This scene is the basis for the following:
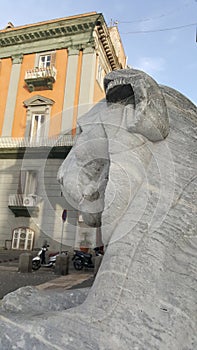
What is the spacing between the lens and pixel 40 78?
1373 cm

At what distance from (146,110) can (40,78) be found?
45.0ft

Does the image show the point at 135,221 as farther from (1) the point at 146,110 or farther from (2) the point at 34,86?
(2) the point at 34,86

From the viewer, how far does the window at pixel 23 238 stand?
1230 cm

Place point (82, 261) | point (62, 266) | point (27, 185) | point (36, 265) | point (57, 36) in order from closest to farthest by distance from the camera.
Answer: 1. point (62, 266)
2. point (36, 265)
3. point (82, 261)
4. point (27, 185)
5. point (57, 36)

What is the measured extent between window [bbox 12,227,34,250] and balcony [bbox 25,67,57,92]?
6.38 m

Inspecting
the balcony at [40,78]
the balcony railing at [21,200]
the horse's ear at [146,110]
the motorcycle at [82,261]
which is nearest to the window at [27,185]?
the balcony railing at [21,200]

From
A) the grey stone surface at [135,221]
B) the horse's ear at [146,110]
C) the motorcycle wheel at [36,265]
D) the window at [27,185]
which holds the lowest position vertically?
the motorcycle wheel at [36,265]

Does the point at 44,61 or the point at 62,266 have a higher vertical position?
the point at 44,61

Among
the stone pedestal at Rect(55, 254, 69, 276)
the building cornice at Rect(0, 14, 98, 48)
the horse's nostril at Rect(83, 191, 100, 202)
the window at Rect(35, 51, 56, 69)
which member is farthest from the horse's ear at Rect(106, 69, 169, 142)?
the window at Rect(35, 51, 56, 69)

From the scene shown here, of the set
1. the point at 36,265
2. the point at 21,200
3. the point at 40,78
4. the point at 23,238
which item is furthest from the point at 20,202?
the point at 40,78

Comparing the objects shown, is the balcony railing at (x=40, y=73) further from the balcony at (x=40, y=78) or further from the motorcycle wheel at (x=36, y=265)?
the motorcycle wheel at (x=36, y=265)

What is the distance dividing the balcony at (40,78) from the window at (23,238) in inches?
251

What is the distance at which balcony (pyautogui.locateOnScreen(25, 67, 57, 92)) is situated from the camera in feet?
44.6

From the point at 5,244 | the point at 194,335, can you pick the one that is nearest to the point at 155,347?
the point at 194,335
